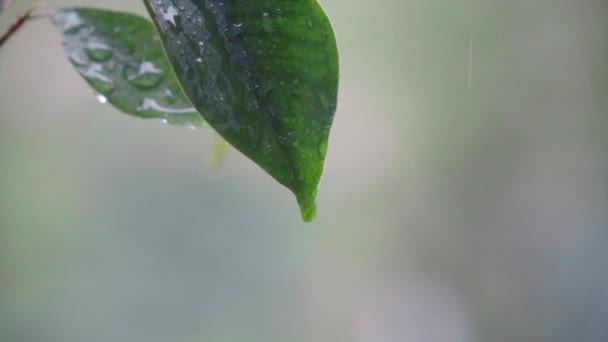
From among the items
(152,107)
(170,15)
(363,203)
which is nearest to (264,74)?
(170,15)

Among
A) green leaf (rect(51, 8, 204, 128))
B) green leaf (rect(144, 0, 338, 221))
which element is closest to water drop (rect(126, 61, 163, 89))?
green leaf (rect(51, 8, 204, 128))

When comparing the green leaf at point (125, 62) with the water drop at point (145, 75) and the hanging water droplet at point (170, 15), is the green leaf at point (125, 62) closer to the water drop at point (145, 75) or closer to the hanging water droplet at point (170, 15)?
the water drop at point (145, 75)

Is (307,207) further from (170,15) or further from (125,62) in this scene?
(125,62)

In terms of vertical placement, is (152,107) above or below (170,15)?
below

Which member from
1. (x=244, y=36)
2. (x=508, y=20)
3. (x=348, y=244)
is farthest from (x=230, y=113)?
(x=508, y=20)

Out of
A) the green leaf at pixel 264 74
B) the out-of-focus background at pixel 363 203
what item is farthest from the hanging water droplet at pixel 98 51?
the out-of-focus background at pixel 363 203
